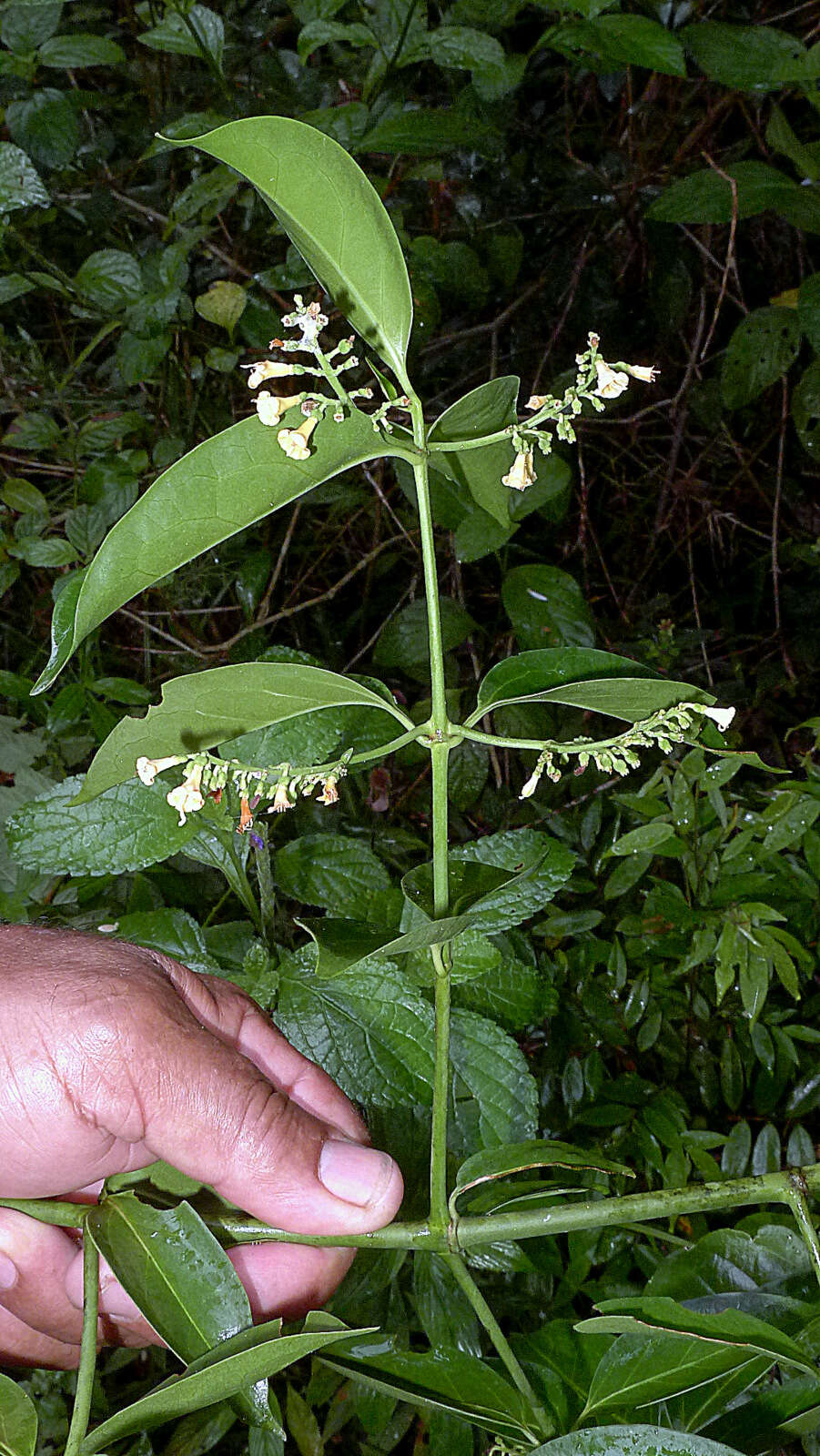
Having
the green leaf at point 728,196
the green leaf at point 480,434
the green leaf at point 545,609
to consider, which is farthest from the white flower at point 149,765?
the green leaf at point 728,196

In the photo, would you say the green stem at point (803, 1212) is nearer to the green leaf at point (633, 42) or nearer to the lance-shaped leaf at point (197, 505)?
the lance-shaped leaf at point (197, 505)

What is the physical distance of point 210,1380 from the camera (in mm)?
628

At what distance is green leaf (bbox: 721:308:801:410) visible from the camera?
2033mm

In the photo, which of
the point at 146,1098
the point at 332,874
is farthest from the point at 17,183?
the point at 146,1098

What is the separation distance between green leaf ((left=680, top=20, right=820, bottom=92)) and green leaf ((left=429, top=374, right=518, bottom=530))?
1.49 m

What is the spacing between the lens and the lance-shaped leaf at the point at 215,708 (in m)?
0.66

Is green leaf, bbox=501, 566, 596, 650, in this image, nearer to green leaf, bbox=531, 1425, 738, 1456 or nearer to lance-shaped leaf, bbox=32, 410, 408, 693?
lance-shaped leaf, bbox=32, 410, 408, 693

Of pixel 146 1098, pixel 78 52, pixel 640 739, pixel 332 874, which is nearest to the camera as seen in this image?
pixel 640 739

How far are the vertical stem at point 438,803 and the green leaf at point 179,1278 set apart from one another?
16 cm

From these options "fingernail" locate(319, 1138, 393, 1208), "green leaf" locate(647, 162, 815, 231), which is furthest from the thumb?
"green leaf" locate(647, 162, 815, 231)

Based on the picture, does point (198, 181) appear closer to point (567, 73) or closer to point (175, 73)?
point (175, 73)

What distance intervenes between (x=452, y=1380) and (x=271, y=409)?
0.66 m

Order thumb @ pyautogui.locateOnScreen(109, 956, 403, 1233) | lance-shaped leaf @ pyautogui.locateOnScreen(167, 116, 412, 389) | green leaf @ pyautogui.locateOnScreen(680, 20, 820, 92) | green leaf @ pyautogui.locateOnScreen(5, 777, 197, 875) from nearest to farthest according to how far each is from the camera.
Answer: lance-shaped leaf @ pyautogui.locateOnScreen(167, 116, 412, 389) → thumb @ pyautogui.locateOnScreen(109, 956, 403, 1233) → green leaf @ pyautogui.locateOnScreen(5, 777, 197, 875) → green leaf @ pyautogui.locateOnScreen(680, 20, 820, 92)

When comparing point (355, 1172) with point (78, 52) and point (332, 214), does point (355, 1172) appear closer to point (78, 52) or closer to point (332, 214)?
point (332, 214)
